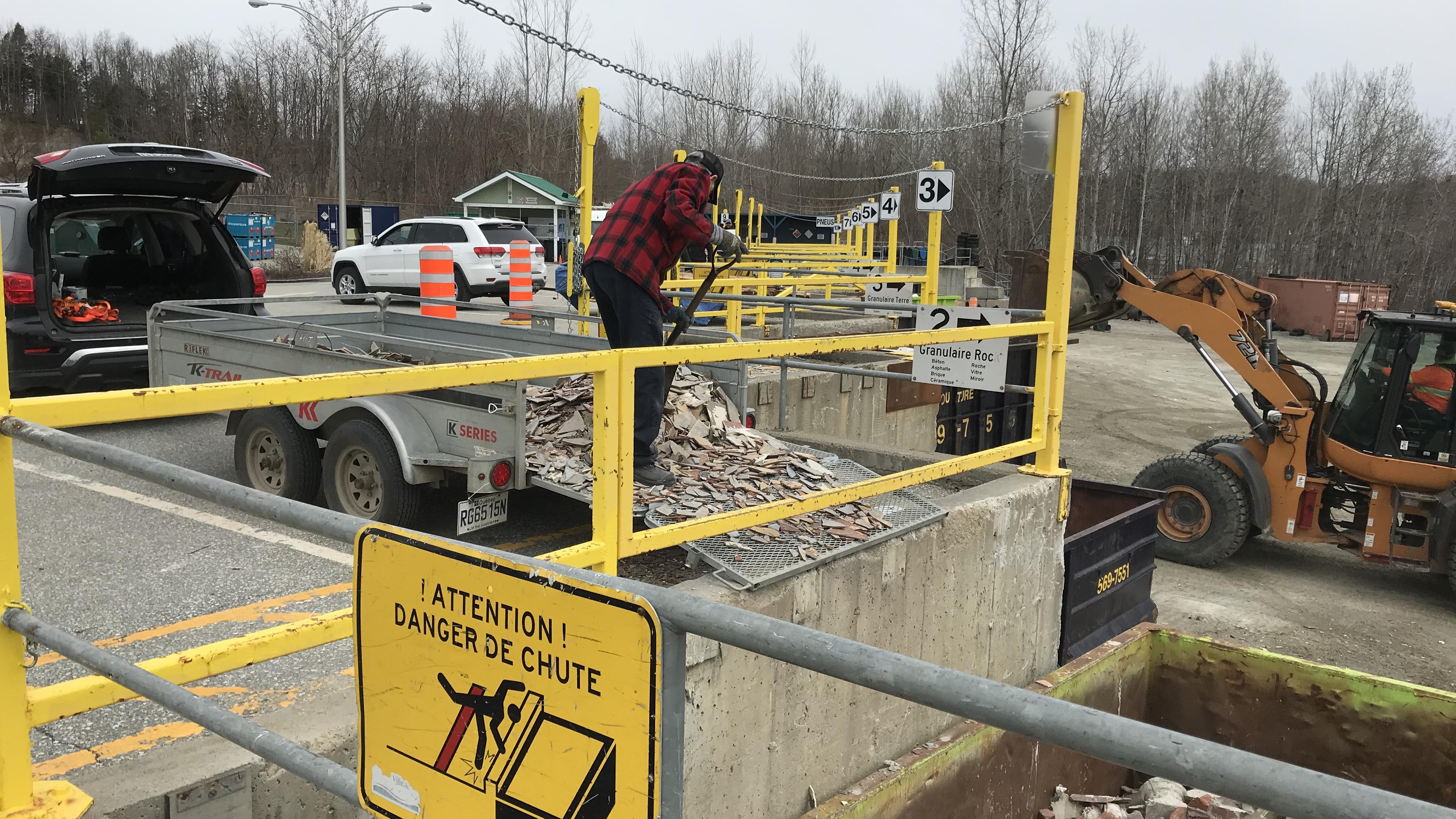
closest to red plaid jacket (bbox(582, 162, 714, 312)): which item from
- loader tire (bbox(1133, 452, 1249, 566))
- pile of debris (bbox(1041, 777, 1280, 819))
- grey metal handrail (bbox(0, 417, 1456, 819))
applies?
pile of debris (bbox(1041, 777, 1280, 819))

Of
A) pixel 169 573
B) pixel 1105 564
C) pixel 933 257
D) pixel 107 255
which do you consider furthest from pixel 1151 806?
pixel 107 255

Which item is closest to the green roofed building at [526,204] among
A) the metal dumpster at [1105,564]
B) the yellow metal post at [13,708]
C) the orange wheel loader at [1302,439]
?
the orange wheel loader at [1302,439]

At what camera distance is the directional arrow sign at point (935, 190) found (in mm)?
11945

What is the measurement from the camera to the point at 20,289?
7.82m

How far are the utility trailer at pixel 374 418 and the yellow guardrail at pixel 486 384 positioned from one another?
1.64m

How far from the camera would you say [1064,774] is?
493 cm

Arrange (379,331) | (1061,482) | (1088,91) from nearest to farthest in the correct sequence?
1. (1061,482)
2. (379,331)
3. (1088,91)

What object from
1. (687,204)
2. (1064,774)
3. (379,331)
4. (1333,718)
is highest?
(687,204)

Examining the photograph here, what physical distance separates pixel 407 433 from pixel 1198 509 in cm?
715

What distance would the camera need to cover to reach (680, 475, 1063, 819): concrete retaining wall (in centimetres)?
364

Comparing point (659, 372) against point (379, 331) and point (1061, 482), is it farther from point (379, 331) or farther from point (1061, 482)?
point (379, 331)

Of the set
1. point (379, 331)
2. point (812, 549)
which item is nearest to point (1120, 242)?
point (379, 331)

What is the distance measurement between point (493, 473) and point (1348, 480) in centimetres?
762

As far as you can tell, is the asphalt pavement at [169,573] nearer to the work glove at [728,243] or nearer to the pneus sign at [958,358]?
the work glove at [728,243]
